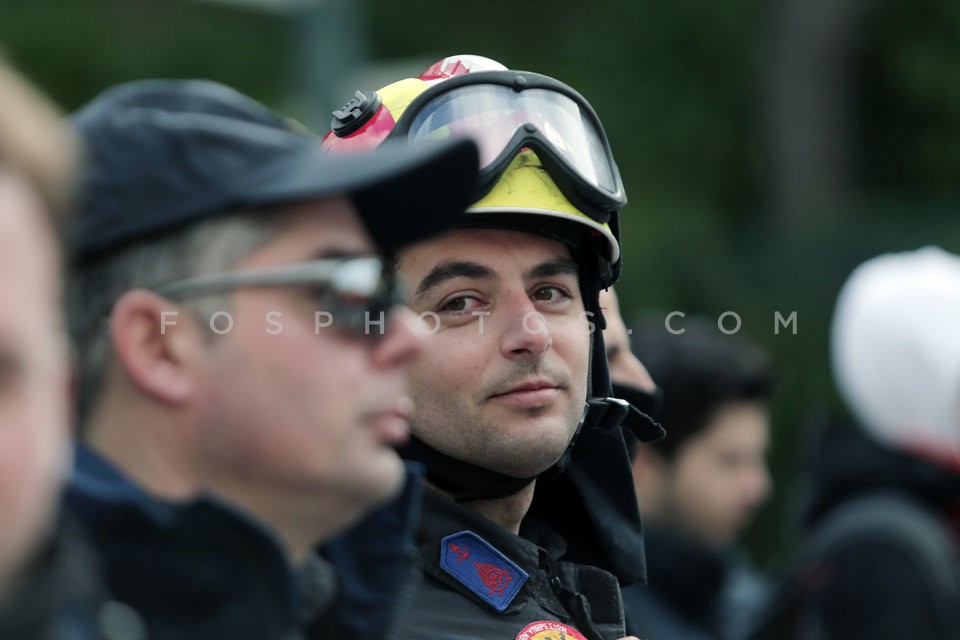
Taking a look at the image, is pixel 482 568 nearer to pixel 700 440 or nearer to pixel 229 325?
pixel 229 325

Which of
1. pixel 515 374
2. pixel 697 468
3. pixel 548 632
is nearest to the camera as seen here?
pixel 548 632

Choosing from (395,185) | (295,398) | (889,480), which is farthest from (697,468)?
(295,398)

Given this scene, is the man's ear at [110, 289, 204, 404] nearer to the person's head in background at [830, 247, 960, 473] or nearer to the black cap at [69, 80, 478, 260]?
the black cap at [69, 80, 478, 260]

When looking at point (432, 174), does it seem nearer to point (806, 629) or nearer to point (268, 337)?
point (268, 337)

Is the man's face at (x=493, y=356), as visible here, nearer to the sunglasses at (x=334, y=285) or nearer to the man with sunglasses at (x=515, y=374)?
the man with sunglasses at (x=515, y=374)

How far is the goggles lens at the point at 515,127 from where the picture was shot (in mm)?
3328

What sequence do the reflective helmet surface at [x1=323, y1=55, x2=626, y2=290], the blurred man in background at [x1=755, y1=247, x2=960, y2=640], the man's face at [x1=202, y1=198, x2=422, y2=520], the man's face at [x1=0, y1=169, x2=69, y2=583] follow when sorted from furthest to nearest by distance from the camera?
the blurred man in background at [x1=755, y1=247, x2=960, y2=640] < the reflective helmet surface at [x1=323, y1=55, x2=626, y2=290] < the man's face at [x1=202, y1=198, x2=422, y2=520] < the man's face at [x1=0, y1=169, x2=69, y2=583]

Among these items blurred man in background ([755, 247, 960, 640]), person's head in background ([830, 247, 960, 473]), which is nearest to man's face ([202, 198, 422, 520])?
blurred man in background ([755, 247, 960, 640])

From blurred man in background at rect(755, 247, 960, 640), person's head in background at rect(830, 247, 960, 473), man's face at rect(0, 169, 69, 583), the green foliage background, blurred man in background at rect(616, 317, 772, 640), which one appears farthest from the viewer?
the green foliage background

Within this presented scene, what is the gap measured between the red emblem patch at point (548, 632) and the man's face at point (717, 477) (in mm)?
2929

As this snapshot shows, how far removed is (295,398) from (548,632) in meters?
1.03

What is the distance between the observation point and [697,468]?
602cm

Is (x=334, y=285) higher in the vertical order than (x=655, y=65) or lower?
higher

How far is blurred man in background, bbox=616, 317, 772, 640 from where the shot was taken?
575cm
